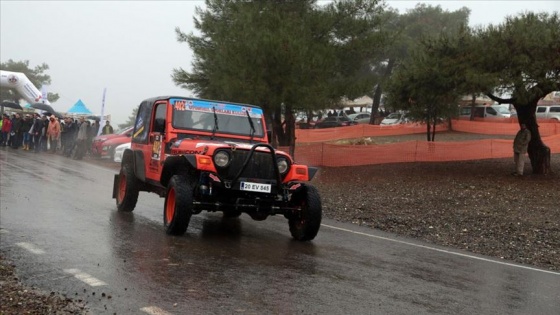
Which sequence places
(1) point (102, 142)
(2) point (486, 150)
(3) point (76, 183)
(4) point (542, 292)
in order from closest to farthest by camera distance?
1. (4) point (542, 292)
2. (3) point (76, 183)
3. (2) point (486, 150)
4. (1) point (102, 142)

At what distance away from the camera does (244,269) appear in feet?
22.7

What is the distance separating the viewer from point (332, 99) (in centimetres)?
1950

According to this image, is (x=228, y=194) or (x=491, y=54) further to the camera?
(x=491, y=54)

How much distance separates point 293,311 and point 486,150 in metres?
19.5

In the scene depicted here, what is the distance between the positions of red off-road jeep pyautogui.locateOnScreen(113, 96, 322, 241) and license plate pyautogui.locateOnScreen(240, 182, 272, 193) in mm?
14

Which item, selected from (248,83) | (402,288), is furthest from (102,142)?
(402,288)

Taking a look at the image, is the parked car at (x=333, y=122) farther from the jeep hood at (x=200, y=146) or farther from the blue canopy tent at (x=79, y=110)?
the jeep hood at (x=200, y=146)

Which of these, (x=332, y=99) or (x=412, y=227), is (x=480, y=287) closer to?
(x=412, y=227)

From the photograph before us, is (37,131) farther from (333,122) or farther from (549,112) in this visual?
(549,112)

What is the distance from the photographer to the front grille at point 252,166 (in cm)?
866

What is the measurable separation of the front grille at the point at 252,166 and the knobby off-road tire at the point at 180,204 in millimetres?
550

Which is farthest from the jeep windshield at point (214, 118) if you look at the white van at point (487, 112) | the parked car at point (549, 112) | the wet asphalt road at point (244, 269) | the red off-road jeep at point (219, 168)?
the parked car at point (549, 112)

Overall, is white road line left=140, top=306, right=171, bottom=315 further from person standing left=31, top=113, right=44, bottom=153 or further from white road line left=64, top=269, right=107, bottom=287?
person standing left=31, top=113, right=44, bottom=153

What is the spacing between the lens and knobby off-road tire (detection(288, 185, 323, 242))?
9.02 metres
